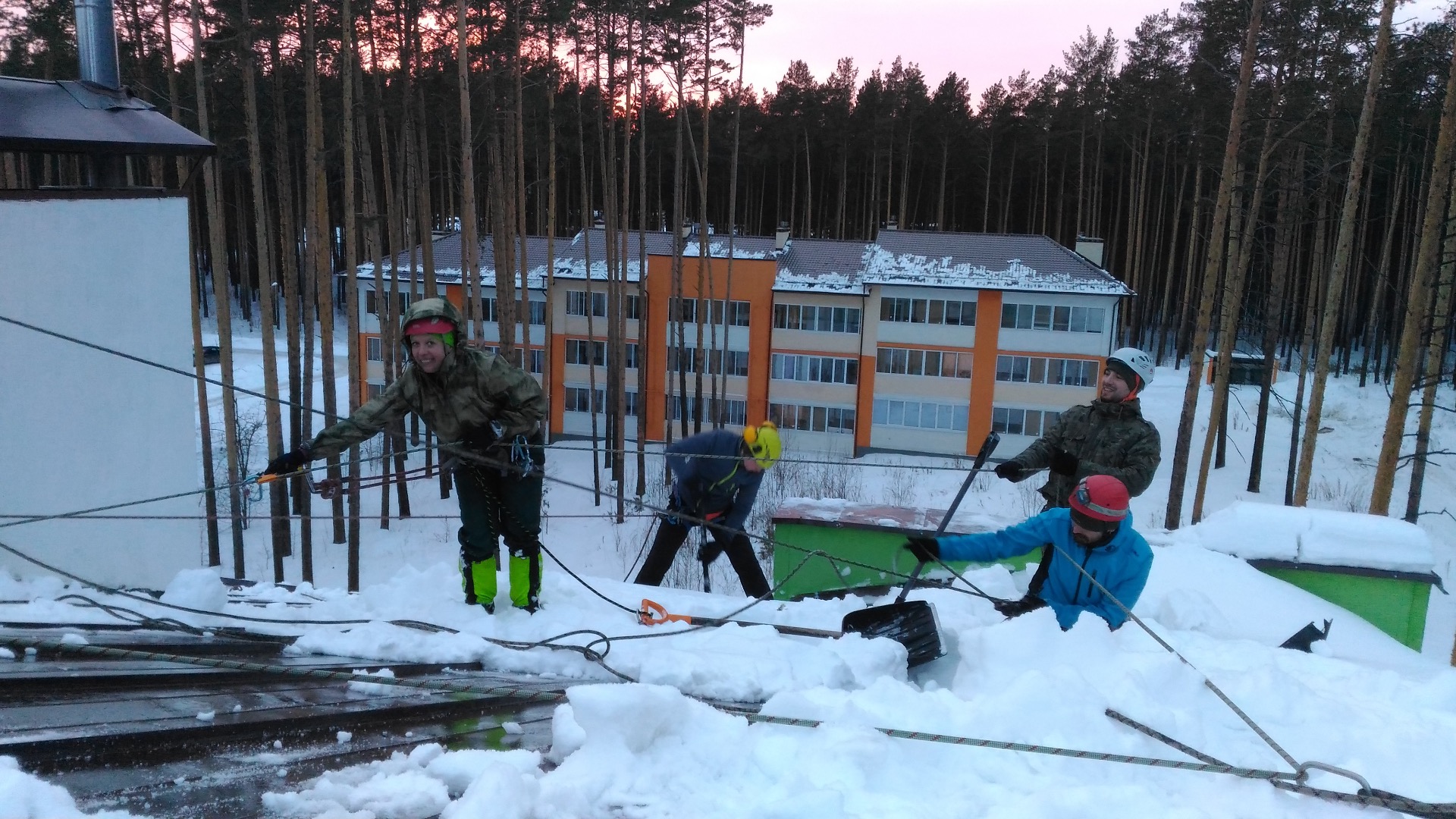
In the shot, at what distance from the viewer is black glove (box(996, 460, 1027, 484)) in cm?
486

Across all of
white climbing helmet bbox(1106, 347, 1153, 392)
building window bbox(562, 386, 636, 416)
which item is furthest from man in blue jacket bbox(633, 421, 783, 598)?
building window bbox(562, 386, 636, 416)

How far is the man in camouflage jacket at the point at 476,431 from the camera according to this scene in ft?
13.9

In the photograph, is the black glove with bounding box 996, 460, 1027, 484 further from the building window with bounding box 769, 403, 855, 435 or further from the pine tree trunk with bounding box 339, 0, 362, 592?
the building window with bounding box 769, 403, 855, 435

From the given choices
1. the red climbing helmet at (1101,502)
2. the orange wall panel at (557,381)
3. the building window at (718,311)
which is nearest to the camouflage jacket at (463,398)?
the red climbing helmet at (1101,502)

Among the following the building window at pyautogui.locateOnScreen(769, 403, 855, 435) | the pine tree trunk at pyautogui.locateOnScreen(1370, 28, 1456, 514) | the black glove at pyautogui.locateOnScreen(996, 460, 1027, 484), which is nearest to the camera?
the black glove at pyautogui.locateOnScreen(996, 460, 1027, 484)

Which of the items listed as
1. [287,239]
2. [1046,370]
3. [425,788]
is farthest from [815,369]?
[425,788]

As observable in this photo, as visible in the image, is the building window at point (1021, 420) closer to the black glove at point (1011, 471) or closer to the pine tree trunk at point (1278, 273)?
the pine tree trunk at point (1278, 273)

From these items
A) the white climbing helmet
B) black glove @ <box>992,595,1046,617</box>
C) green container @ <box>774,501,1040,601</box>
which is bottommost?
green container @ <box>774,501,1040,601</box>

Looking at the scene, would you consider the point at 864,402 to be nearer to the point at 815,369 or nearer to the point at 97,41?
the point at 815,369

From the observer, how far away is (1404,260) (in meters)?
29.0

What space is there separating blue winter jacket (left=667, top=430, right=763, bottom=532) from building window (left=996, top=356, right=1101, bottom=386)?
69.9 ft

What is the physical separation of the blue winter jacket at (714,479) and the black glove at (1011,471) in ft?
5.48

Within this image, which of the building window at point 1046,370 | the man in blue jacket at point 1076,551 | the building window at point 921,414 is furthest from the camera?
the building window at point 921,414

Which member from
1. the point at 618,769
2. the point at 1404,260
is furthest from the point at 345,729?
the point at 1404,260
